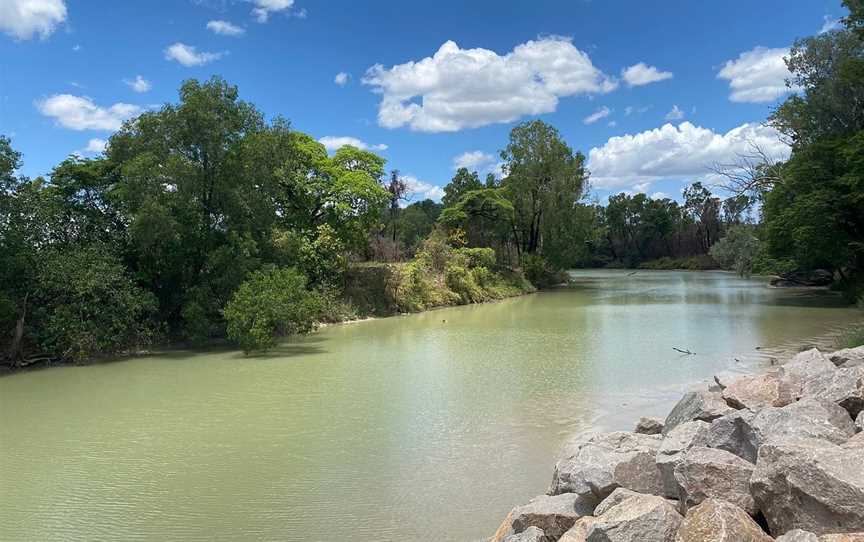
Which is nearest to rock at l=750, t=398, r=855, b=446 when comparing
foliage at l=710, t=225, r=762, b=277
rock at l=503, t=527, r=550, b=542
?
rock at l=503, t=527, r=550, b=542

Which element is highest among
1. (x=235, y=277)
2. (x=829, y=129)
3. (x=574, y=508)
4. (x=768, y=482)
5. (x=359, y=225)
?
(x=829, y=129)

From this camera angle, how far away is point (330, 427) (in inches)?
390

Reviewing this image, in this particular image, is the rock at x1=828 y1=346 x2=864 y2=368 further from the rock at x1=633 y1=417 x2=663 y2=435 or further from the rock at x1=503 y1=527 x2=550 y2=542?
the rock at x1=503 y1=527 x2=550 y2=542

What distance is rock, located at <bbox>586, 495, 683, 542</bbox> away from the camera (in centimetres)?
386

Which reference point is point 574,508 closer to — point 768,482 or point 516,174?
point 768,482

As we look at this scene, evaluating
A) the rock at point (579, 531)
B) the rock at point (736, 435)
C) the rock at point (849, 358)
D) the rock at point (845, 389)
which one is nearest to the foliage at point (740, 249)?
the rock at point (849, 358)

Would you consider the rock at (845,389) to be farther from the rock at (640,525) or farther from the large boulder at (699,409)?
the rock at (640,525)

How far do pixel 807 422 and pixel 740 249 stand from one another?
50780 mm

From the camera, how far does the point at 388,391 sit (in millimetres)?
12375

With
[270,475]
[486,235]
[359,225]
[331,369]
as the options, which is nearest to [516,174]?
[486,235]

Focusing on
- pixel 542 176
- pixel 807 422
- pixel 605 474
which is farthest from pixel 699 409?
pixel 542 176

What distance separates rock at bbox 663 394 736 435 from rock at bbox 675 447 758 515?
88.8 inches

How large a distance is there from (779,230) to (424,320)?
54.7 ft

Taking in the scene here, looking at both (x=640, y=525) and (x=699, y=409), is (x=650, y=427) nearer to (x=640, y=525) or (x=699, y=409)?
(x=699, y=409)
